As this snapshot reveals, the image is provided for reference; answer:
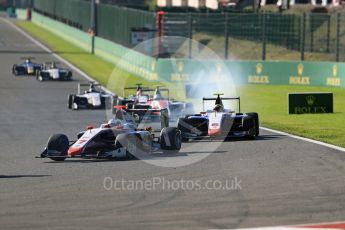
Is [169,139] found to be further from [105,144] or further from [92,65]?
[92,65]

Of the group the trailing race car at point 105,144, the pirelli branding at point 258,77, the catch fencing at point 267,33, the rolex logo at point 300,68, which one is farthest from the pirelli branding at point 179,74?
the trailing race car at point 105,144

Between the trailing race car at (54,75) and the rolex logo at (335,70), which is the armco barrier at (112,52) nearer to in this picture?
the trailing race car at (54,75)

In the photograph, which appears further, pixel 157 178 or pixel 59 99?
pixel 59 99

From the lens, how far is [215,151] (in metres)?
24.0

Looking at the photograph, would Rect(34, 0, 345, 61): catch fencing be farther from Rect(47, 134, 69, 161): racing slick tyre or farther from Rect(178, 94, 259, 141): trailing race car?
Rect(47, 134, 69, 161): racing slick tyre

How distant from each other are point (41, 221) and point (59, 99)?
2688cm

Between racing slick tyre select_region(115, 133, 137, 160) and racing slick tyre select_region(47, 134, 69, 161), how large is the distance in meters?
1.15

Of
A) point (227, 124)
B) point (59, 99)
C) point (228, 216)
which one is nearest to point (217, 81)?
point (59, 99)

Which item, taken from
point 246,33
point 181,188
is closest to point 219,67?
point 246,33

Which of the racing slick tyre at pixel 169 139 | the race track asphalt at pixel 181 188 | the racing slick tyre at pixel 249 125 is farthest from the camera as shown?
the racing slick tyre at pixel 249 125

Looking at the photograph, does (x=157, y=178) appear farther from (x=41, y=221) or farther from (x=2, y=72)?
(x=2, y=72)

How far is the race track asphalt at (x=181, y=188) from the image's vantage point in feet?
50.3

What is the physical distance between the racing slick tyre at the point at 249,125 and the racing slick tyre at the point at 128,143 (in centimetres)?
420

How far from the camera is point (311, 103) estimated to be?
34.2 metres
